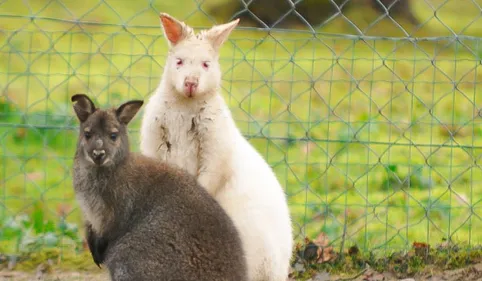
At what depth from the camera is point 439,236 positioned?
695 cm

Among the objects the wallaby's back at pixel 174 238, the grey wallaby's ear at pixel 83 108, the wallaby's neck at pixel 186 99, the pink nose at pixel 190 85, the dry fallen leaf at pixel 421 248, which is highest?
the pink nose at pixel 190 85

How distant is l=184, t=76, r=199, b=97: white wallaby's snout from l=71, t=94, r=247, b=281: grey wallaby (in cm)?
33

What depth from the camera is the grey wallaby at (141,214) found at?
506 cm

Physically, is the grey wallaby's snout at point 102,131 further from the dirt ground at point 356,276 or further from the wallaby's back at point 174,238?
the dirt ground at point 356,276

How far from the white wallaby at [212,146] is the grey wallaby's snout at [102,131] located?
414 mm

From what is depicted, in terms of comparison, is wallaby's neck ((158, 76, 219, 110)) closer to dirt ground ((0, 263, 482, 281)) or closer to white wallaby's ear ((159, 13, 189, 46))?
white wallaby's ear ((159, 13, 189, 46))

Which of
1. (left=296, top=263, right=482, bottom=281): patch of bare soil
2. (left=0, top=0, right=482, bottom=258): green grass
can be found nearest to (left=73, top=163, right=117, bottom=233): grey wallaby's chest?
(left=0, top=0, right=482, bottom=258): green grass

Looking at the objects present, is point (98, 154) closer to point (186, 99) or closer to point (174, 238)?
point (174, 238)

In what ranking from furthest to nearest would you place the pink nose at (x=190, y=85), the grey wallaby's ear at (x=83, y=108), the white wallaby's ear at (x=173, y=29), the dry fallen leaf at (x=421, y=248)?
the dry fallen leaf at (x=421, y=248) → the white wallaby's ear at (x=173, y=29) → the pink nose at (x=190, y=85) → the grey wallaby's ear at (x=83, y=108)

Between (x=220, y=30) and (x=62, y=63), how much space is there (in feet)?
20.1

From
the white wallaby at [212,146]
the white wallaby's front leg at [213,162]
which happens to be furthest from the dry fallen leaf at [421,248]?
the white wallaby's front leg at [213,162]

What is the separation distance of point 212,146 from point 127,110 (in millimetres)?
571

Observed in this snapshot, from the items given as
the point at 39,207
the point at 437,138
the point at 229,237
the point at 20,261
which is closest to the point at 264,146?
the point at 437,138

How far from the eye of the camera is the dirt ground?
6172mm
